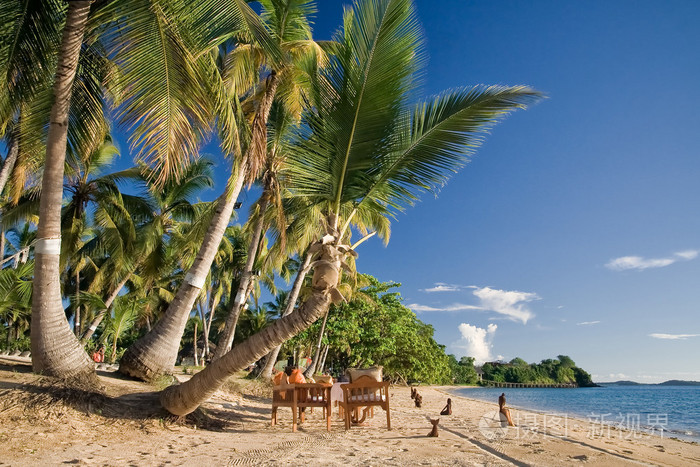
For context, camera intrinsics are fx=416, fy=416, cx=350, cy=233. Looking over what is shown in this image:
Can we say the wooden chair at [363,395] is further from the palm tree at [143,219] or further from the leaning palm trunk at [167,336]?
the palm tree at [143,219]

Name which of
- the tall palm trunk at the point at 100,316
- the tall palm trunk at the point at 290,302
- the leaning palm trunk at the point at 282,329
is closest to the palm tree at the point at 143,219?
the tall palm trunk at the point at 100,316

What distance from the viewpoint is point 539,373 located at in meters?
119

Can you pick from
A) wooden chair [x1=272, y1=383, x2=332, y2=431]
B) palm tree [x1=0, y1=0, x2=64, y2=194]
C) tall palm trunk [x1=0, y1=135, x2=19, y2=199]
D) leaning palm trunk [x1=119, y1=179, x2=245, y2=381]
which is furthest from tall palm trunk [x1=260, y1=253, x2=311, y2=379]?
palm tree [x1=0, y1=0, x2=64, y2=194]

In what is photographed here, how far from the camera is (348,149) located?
17.6 feet

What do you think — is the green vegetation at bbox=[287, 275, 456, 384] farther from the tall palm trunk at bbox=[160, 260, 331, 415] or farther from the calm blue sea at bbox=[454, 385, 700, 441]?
the tall palm trunk at bbox=[160, 260, 331, 415]

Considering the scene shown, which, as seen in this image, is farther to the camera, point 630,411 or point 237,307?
point 630,411

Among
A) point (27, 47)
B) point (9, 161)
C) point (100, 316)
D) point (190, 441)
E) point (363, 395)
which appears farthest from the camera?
point (100, 316)

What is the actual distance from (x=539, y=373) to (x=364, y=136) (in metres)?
132

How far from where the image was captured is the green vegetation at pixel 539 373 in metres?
111

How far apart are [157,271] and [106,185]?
12.8 ft

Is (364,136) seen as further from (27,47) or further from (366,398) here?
(27,47)

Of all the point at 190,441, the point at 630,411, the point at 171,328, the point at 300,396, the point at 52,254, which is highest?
the point at 52,254

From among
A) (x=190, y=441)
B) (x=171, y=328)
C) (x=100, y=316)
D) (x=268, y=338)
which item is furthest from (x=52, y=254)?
(x=100, y=316)

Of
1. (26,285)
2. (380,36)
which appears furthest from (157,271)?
(380,36)
